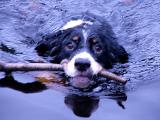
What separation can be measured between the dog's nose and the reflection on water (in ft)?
1.15

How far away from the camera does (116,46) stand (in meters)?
7.30

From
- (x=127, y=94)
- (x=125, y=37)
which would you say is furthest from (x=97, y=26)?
(x=127, y=94)

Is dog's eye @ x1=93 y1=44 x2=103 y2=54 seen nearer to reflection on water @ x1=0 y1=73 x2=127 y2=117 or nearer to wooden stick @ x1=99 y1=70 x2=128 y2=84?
wooden stick @ x1=99 y1=70 x2=128 y2=84

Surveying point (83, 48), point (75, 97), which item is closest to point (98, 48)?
point (83, 48)

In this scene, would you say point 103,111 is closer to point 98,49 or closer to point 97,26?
point 98,49

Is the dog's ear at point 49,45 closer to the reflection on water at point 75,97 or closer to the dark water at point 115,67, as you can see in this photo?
the dark water at point 115,67

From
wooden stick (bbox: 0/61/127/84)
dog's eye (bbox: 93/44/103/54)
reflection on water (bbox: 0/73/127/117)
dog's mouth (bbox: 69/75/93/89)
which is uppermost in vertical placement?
dog's eye (bbox: 93/44/103/54)

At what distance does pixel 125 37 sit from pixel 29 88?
9.46 ft

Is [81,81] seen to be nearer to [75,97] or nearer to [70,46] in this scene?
[75,97]

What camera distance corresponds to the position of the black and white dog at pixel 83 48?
235 inches

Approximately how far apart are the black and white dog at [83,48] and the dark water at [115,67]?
0.76 feet

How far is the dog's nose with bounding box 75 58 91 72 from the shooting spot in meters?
5.85

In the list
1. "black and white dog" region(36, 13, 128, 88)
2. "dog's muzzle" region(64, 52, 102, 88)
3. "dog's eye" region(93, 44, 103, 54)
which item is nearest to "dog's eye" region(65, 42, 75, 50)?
"black and white dog" region(36, 13, 128, 88)

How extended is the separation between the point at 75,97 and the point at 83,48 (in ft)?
3.15
